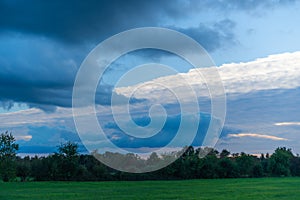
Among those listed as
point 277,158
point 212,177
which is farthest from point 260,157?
point 212,177

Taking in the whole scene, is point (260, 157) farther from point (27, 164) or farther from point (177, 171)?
point (27, 164)

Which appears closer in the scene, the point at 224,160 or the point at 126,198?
the point at 126,198

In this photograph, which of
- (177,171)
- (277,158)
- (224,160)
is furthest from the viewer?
(277,158)

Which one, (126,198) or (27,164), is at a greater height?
(27,164)

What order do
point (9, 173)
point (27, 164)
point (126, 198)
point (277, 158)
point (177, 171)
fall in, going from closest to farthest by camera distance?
point (126, 198), point (9, 173), point (27, 164), point (177, 171), point (277, 158)

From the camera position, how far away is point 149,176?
8431cm

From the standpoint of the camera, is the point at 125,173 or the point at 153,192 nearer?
the point at 153,192

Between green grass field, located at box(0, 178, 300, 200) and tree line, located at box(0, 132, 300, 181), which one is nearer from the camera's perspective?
green grass field, located at box(0, 178, 300, 200)

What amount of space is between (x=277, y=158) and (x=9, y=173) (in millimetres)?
70813

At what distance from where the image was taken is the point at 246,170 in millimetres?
100188

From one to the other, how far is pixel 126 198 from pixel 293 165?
292 feet

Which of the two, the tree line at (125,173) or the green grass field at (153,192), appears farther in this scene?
the tree line at (125,173)

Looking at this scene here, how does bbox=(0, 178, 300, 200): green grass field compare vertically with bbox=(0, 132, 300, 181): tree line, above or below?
below

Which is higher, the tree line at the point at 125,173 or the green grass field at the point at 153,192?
the tree line at the point at 125,173
